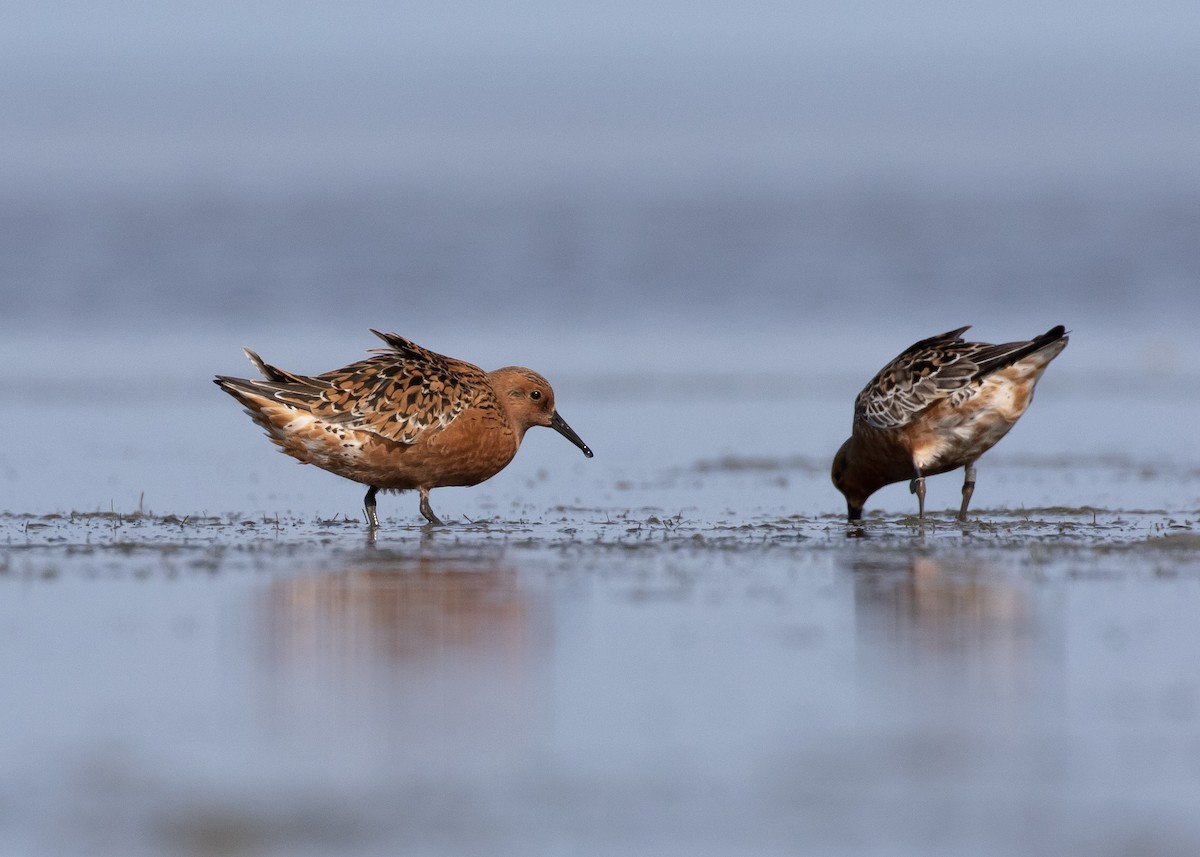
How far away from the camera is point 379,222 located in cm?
3666

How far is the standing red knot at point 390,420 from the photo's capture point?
986 centimetres

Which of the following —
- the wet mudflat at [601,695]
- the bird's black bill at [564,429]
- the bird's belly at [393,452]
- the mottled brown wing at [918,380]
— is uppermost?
the mottled brown wing at [918,380]

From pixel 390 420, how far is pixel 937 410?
3.10m

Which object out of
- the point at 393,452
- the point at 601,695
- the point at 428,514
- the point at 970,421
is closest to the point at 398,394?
the point at 393,452

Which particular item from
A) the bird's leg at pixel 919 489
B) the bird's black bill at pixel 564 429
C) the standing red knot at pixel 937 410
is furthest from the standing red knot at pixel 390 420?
the bird's leg at pixel 919 489

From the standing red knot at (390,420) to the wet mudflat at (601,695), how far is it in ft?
3.52

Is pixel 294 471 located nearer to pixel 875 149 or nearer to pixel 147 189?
pixel 147 189

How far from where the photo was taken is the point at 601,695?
19.1ft

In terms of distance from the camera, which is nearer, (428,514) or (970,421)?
(428,514)

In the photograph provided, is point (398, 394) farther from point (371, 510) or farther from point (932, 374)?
point (932, 374)

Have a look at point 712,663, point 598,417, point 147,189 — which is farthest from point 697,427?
point 147,189

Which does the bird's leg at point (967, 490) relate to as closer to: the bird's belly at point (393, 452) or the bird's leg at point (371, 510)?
the bird's belly at point (393, 452)

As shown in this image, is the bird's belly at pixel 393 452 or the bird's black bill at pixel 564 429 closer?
the bird's belly at pixel 393 452

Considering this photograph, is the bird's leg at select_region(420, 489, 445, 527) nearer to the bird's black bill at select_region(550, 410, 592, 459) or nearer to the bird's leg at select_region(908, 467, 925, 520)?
the bird's black bill at select_region(550, 410, 592, 459)
